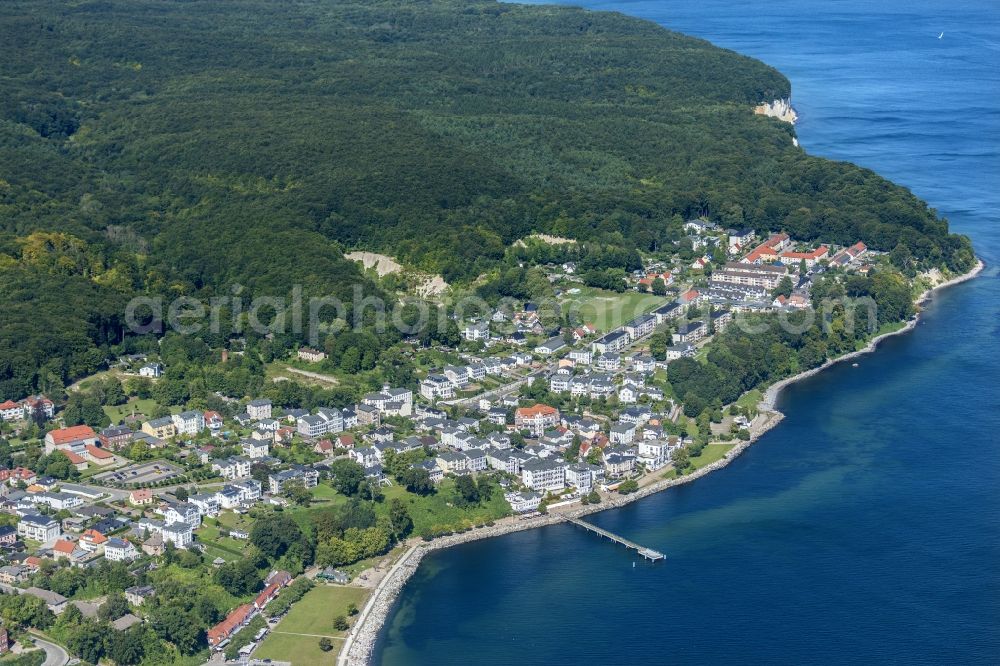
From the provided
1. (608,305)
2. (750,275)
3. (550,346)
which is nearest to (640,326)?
(608,305)

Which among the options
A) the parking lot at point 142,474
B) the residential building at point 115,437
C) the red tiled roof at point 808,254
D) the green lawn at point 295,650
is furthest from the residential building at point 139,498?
the red tiled roof at point 808,254

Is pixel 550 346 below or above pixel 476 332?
below

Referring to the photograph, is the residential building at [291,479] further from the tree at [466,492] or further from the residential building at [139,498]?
the tree at [466,492]

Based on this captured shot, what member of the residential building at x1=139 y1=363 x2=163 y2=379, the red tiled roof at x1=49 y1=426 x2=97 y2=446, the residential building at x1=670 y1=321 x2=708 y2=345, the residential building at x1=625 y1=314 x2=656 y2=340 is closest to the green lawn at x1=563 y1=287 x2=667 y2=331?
the residential building at x1=625 y1=314 x2=656 y2=340

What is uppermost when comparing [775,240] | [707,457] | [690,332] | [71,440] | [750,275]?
[775,240]

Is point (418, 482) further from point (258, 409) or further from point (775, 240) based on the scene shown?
point (775, 240)
